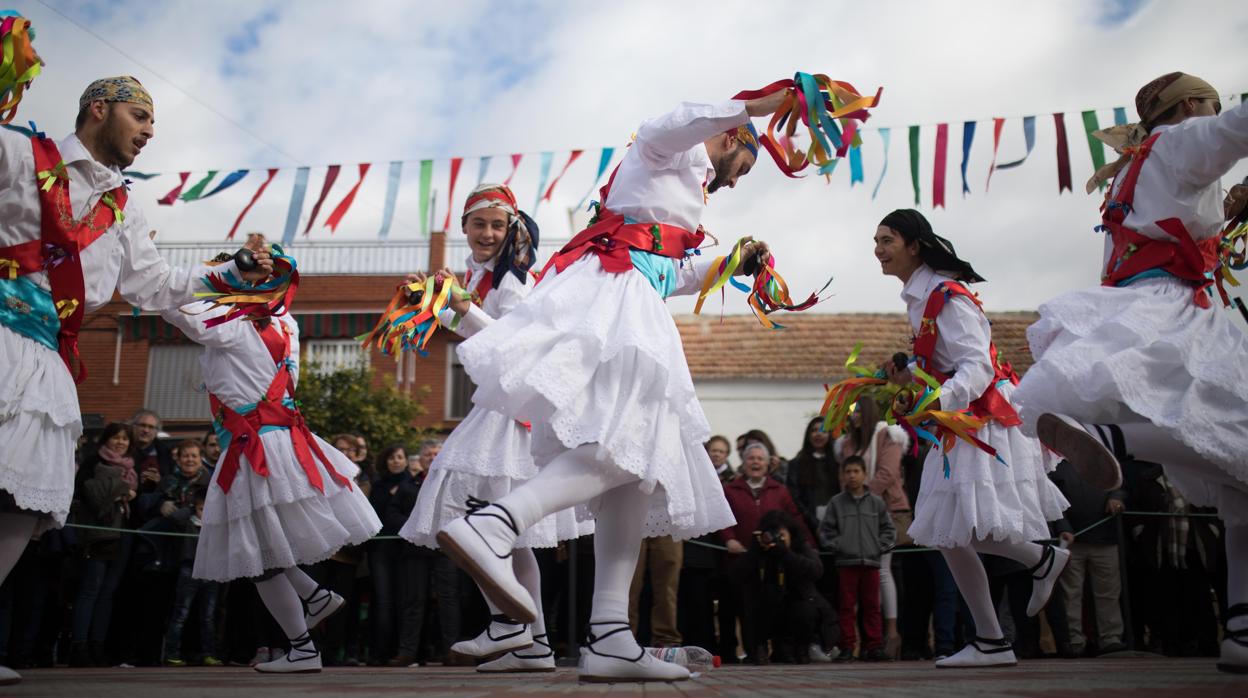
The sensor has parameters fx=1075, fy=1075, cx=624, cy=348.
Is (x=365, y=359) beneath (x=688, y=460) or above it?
above

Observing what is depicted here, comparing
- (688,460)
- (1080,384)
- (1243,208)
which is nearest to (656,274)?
(688,460)

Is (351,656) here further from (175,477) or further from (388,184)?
(388,184)

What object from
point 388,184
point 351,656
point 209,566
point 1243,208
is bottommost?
point 351,656

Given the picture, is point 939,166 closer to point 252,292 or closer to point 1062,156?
point 1062,156

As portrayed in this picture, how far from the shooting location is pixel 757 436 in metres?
9.02

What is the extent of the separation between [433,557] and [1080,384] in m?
5.45

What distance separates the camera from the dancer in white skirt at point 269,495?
5.07 metres

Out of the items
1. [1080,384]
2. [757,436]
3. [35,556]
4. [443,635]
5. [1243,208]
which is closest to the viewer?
[1080,384]

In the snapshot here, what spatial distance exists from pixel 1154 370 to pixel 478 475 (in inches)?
106

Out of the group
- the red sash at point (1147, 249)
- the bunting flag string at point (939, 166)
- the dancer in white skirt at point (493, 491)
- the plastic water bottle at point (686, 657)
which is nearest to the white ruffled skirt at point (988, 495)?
the red sash at point (1147, 249)

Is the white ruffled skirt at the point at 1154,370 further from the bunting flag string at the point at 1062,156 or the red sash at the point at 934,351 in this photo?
the bunting flag string at the point at 1062,156

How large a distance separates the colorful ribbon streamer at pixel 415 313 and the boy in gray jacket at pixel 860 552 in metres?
4.02

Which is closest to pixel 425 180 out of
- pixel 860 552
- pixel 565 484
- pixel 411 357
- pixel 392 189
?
pixel 392 189

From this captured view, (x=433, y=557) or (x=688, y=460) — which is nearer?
(x=688, y=460)
